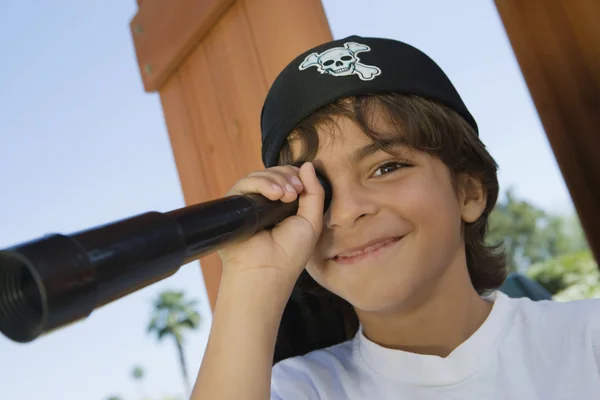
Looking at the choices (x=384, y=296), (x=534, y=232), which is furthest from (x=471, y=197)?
(x=534, y=232)

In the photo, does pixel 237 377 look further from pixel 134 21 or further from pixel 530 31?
pixel 134 21

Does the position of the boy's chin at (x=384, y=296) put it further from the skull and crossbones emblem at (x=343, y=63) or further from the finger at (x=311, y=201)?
the skull and crossbones emblem at (x=343, y=63)

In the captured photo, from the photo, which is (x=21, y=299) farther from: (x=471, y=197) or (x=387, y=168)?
(x=471, y=197)

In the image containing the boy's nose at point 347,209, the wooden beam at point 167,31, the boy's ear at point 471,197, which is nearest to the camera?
the boy's nose at point 347,209

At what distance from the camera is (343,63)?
842mm

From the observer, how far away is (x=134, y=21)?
65.4 inches

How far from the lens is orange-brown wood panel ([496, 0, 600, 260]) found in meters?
1.08

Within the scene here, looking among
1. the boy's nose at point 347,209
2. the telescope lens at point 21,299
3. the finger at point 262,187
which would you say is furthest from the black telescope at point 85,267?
the boy's nose at point 347,209

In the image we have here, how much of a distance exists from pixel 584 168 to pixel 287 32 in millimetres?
676

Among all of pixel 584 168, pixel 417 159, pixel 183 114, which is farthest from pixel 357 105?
pixel 183 114

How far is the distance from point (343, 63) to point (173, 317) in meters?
27.5

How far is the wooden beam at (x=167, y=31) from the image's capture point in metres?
1.40

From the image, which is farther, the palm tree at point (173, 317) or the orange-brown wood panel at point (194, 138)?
the palm tree at point (173, 317)

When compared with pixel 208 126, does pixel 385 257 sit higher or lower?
lower
